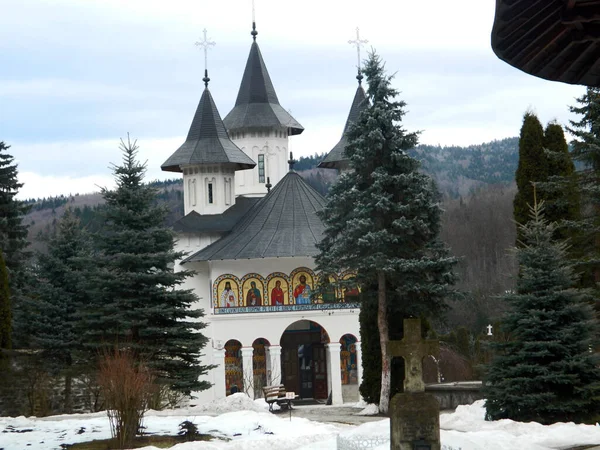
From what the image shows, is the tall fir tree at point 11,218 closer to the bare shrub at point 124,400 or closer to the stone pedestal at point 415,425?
the bare shrub at point 124,400

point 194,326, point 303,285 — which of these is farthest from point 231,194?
point 194,326

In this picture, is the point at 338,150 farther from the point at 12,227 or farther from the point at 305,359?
the point at 12,227

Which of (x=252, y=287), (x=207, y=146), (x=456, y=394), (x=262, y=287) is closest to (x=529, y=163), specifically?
(x=456, y=394)

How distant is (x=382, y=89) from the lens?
25.3 m

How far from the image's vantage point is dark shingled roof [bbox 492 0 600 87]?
5.40 m

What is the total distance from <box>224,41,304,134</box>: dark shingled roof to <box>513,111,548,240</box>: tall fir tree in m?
24.4

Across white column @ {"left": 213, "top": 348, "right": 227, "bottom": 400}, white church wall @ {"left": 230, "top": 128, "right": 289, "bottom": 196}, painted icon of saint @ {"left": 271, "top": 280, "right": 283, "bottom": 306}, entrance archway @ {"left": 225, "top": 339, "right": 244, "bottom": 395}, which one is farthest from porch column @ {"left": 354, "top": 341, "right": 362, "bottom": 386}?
white church wall @ {"left": 230, "top": 128, "right": 289, "bottom": 196}

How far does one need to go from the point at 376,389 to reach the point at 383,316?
6.74 feet

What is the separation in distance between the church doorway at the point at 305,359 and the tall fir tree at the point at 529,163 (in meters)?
16.6

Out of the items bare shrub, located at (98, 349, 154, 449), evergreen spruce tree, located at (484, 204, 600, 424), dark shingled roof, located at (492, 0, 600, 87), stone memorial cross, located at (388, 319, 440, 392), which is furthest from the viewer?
evergreen spruce tree, located at (484, 204, 600, 424)

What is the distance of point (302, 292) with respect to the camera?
127 feet

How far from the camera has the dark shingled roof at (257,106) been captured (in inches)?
1907

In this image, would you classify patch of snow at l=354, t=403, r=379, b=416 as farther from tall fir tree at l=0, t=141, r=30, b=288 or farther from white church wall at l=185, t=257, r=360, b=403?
tall fir tree at l=0, t=141, r=30, b=288

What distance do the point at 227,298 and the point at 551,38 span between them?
111ft
